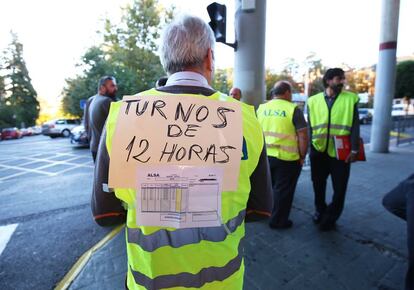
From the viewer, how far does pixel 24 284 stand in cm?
258

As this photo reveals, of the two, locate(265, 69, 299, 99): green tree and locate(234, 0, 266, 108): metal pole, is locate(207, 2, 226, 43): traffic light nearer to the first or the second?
locate(234, 0, 266, 108): metal pole

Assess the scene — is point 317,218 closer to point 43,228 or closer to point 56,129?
point 43,228

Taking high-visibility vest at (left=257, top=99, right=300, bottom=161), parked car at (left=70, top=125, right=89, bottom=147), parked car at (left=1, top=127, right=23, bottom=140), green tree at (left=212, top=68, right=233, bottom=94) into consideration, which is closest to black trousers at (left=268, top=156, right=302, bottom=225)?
high-visibility vest at (left=257, top=99, right=300, bottom=161)

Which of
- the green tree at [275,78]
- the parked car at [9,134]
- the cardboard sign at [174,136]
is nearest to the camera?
the cardboard sign at [174,136]

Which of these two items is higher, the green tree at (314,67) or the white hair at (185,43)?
the green tree at (314,67)

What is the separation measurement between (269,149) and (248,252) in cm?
128

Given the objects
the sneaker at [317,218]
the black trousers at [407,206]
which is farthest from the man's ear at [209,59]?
the sneaker at [317,218]

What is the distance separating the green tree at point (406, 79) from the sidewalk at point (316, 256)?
23851 millimetres

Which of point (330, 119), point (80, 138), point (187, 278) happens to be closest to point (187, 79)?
point (187, 278)

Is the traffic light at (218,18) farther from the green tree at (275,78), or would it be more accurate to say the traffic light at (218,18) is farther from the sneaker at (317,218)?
the green tree at (275,78)

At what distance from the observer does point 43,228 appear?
151 inches

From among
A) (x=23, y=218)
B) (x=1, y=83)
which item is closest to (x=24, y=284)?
(x=23, y=218)

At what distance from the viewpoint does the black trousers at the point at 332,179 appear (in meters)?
3.25

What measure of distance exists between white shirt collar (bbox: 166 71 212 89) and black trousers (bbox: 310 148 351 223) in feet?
Result: 8.91
